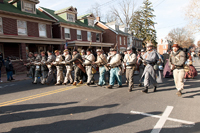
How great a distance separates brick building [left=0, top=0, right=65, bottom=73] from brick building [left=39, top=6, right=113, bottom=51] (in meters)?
1.70

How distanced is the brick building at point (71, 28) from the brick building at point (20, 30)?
1705 mm

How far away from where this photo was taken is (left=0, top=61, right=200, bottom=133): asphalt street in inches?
137

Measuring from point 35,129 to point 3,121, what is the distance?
1.18 metres

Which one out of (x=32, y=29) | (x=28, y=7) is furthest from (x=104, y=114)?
(x=28, y=7)

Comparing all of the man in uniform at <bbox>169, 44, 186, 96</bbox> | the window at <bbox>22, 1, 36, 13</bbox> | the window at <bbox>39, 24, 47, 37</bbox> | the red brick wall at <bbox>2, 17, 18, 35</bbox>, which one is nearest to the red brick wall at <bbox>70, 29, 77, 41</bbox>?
the window at <bbox>39, 24, 47, 37</bbox>

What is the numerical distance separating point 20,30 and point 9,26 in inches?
52.1

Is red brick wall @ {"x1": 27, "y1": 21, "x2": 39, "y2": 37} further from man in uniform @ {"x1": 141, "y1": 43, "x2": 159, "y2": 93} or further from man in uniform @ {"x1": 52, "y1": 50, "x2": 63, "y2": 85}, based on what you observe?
man in uniform @ {"x1": 141, "y1": 43, "x2": 159, "y2": 93}

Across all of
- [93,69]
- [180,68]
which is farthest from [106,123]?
[93,69]

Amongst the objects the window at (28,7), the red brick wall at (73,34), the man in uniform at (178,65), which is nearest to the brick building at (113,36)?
the red brick wall at (73,34)

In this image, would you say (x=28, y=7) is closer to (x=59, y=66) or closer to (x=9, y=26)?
(x=9, y=26)

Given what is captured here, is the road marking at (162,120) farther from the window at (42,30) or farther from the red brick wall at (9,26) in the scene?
the window at (42,30)

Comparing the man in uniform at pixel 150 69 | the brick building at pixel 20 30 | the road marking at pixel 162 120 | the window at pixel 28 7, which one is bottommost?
the road marking at pixel 162 120

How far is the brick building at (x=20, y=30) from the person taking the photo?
51.8 feet

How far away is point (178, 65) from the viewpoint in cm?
581
